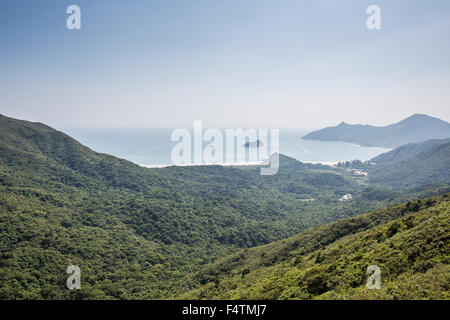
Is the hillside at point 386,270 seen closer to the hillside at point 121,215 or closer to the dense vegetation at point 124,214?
the dense vegetation at point 124,214

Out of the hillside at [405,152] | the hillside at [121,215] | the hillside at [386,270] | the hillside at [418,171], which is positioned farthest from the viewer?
the hillside at [405,152]

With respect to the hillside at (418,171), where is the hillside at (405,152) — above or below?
above

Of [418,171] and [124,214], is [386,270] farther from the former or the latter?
[418,171]

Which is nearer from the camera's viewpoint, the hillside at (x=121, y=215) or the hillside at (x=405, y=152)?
the hillside at (x=121, y=215)

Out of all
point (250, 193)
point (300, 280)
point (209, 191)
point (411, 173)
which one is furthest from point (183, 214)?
point (411, 173)

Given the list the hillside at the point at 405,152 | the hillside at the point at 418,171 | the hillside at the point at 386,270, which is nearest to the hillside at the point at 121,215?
the hillside at the point at 386,270

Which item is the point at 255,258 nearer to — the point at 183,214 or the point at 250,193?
the point at 183,214

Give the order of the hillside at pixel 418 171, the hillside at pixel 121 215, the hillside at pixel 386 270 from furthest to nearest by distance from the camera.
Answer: the hillside at pixel 418 171 < the hillside at pixel 121 215 < the hillside at pixel 386 270
